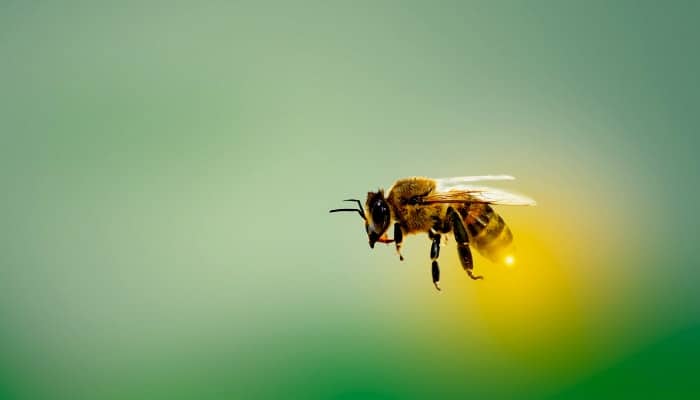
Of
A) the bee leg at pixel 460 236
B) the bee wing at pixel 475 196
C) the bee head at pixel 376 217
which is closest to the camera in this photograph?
the bee wing at pixel 475 196

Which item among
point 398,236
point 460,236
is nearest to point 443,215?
point 460,236

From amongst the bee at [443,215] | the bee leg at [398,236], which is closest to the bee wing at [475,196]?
the bee at [443,215]

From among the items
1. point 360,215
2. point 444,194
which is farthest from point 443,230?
point 360,215

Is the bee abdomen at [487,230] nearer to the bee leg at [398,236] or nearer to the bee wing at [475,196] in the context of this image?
the bee wing at [475,196]

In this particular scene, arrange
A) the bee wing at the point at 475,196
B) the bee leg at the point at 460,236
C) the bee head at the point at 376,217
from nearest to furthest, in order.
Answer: the bee wing at the point at 475,196, the bee head at the point at 376,217, the bee leg at the point at 460,236

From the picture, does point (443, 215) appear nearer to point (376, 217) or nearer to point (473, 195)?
point (473, 195)

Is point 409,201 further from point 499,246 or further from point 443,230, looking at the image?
point 499,246

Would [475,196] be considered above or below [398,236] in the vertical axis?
above
